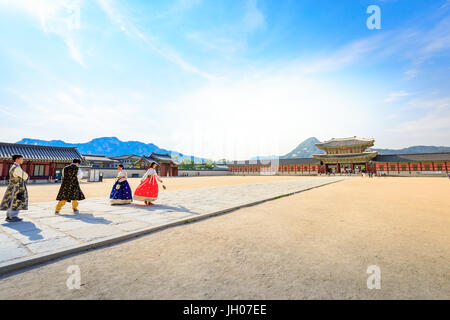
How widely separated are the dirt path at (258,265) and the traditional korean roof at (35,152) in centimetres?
2338

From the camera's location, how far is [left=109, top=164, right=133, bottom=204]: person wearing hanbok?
6.02 meters

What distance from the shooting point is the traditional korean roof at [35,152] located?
720 inches

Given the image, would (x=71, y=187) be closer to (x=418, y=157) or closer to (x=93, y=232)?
(x=93, y=232)

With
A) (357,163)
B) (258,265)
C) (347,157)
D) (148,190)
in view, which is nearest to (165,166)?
(148,190)

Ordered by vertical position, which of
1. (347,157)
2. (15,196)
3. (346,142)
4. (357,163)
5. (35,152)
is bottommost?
(15,196)

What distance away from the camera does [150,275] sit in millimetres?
2037

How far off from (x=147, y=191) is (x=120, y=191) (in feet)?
2.82

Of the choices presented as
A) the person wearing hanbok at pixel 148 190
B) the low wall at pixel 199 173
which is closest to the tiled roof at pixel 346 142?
the low wall at pixel 199 173

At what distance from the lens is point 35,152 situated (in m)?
19.8

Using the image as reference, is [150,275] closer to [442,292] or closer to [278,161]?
[442,292]

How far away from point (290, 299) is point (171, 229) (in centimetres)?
260

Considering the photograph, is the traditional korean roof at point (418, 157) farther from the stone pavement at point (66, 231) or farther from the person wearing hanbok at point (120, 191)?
the person wearing hanbok at point (120, 191)

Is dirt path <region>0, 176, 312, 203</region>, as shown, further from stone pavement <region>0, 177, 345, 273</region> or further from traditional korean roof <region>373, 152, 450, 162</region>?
traditional korean roof <region>373, 152, 450, 162</region>

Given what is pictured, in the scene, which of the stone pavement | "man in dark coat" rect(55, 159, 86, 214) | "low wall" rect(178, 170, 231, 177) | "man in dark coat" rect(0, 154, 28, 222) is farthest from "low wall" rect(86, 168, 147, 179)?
the stone pavement
